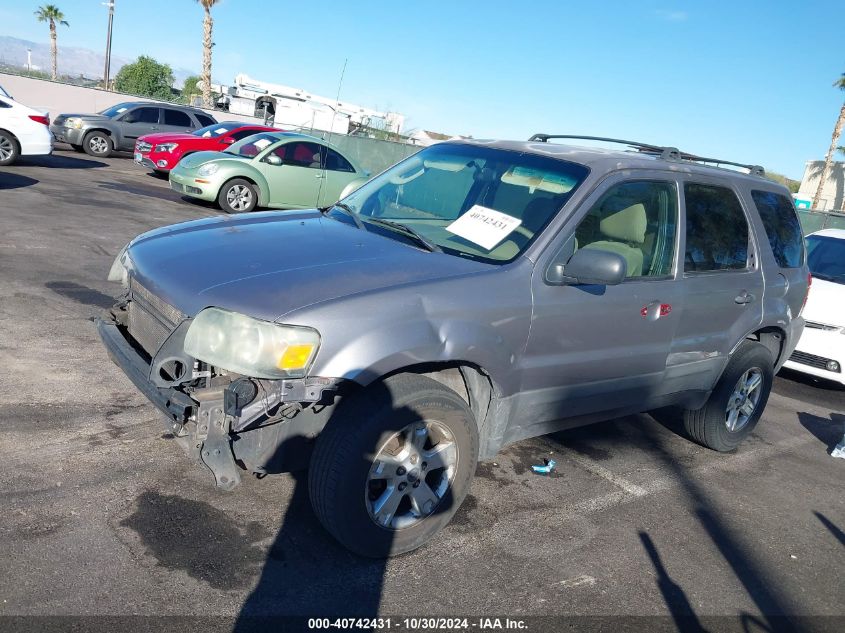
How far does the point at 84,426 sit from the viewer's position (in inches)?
168

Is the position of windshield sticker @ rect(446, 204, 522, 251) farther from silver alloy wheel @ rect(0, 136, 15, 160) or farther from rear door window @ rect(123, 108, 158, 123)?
rear door window @ rect(123, 108, 158, 123)

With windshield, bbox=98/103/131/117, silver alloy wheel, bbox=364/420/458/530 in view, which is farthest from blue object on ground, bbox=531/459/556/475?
windshield, bbox=98/103/131/117

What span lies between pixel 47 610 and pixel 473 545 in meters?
1.88

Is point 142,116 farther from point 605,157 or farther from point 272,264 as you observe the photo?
point 272,264

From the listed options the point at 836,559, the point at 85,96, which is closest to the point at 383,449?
the point at 836,559

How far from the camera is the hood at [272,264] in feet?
10.5

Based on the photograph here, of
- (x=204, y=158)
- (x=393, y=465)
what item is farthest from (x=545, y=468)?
(x=204, y=158)

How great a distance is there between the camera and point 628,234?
4297 millimetres

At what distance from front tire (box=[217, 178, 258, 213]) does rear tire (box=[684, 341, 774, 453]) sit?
994cm

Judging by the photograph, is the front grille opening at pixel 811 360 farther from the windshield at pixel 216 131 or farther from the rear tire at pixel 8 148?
the rear tire at pixel 8 148

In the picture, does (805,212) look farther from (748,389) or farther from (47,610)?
(47,610)

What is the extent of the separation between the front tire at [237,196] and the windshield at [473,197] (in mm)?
9004

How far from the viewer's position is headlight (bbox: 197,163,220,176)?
516 inches

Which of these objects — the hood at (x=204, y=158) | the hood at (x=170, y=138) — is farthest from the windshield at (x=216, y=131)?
the hood at (x=204, y=158)
